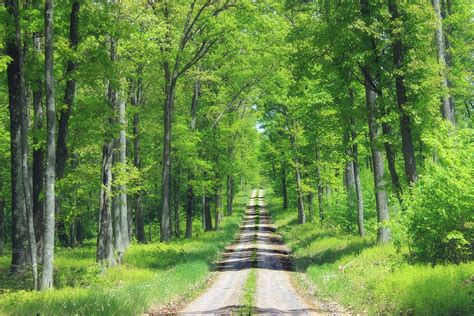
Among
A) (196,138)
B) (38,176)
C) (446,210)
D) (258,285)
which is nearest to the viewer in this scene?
(446,210)

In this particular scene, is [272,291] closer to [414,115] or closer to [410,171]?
[410,171]

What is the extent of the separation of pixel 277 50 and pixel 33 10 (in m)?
20.1

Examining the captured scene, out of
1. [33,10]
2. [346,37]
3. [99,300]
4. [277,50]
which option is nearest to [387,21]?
[346,37]

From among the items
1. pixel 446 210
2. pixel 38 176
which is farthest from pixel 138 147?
pixel 446 210

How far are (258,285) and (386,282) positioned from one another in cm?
707

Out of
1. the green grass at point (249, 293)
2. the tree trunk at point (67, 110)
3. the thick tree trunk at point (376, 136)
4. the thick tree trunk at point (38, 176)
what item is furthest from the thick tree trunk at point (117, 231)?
the thick tree trunk at point (376, 136)

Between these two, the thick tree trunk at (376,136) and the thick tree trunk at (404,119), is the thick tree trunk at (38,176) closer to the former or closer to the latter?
the thick tree trunk at (376,136)

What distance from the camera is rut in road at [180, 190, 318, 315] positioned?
1427cm

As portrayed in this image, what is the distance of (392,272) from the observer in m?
14.6

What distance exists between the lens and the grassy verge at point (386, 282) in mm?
10305

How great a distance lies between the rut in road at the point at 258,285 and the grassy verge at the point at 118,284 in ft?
3.11

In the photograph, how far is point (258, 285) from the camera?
19047 millimetres

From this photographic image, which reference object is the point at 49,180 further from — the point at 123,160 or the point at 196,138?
the point at 196,138

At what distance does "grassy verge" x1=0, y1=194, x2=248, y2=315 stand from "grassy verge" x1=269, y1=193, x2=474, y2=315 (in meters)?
5.22
